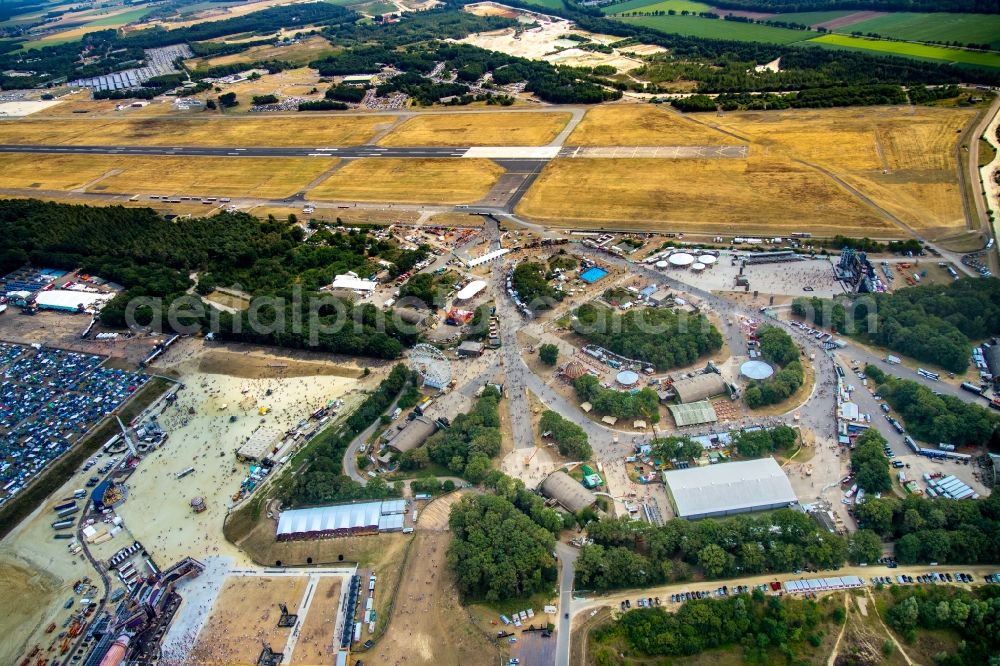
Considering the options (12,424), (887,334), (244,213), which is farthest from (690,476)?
(244,213)

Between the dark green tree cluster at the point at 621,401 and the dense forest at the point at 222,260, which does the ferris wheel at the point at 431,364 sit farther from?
the dark green tree cluster at the point at 621,401

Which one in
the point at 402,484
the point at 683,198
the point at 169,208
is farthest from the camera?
the point at 169,208

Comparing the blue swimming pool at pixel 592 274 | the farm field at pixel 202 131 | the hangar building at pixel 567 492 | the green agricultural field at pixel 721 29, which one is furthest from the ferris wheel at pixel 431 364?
the green agricultural field at pixel 721 29

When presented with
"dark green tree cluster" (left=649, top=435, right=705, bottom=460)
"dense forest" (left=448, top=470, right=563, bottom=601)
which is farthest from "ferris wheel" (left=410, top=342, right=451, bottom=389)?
"dark green tree cluster" (left=649, top=435, right=705, bottom=460)

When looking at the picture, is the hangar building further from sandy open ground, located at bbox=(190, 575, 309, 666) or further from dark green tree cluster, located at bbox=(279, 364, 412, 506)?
sandy open ground, located at bbox=(190, 575, 309, 666)

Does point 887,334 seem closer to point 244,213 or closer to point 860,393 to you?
point 860,393

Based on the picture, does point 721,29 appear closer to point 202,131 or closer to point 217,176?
point 202,131
